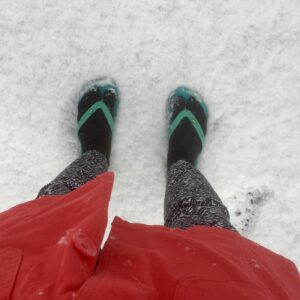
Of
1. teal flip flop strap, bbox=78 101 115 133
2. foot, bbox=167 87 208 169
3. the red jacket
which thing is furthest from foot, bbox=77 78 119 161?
the red jacket

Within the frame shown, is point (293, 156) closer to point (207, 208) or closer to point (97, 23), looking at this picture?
point (207, 208)

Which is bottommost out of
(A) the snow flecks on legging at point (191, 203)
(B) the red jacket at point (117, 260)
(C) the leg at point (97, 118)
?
(B) the red jacket at point (117, 260)

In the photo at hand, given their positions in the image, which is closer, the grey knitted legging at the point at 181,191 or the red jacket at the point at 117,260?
the red jacket at the point at 117,260

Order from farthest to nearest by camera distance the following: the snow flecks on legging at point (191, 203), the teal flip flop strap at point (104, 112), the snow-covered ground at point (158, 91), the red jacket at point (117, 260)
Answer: the teal flip flop strap at point (104, 112) < the snow-covered ground at point (158, 91) < the snow flecks on legging at point (191, 203) < the red jacket at point (117, 260)

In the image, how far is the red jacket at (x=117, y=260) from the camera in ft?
1.81

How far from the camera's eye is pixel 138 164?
134cm

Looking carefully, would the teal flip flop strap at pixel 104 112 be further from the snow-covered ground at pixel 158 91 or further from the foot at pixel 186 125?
the foot at pixel 186 125

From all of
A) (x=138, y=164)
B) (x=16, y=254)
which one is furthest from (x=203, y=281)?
(x=138, y=164)

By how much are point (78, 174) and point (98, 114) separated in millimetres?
331

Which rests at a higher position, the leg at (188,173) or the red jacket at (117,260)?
the leg at (188,173)

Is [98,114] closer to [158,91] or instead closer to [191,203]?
[158,91]

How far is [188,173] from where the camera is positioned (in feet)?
3.80

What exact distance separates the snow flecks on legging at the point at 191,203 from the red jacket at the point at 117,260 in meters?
0.11

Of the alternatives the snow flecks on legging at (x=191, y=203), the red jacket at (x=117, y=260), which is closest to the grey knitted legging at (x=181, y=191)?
the snow flecks on legging at (x=191, y=203)
